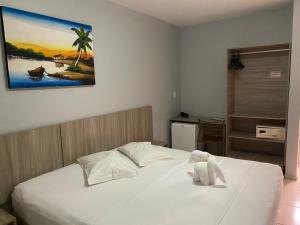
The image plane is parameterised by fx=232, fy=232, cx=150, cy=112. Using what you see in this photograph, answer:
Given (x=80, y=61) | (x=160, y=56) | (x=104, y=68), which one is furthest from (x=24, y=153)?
(x=160, y=56)

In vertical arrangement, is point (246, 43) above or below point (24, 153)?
above

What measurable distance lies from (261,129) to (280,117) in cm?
34

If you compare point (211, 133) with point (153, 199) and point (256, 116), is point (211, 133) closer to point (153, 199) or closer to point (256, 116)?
point (256, 116)

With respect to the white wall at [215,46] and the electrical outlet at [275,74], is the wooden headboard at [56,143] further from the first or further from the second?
the electrical outlet at [275,74]

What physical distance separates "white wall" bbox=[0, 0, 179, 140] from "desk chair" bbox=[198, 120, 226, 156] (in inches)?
25.6

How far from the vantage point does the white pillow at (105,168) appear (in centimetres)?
205

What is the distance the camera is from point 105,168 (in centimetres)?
213

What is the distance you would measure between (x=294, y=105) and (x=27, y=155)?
130 inches

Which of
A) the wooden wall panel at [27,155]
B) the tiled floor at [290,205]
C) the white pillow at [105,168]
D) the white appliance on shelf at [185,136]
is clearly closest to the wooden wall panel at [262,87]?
the white appliance on shelf at [185,136]

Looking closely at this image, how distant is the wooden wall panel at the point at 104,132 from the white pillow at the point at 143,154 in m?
0.31

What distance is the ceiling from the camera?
310 centimetres

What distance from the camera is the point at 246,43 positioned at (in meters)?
3.90

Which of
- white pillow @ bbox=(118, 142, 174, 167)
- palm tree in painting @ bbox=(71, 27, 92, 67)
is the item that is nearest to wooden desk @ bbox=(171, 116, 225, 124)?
white pillow @ bbox=(118, 142, 174, 167)

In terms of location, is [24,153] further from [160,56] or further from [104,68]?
[160,56]
